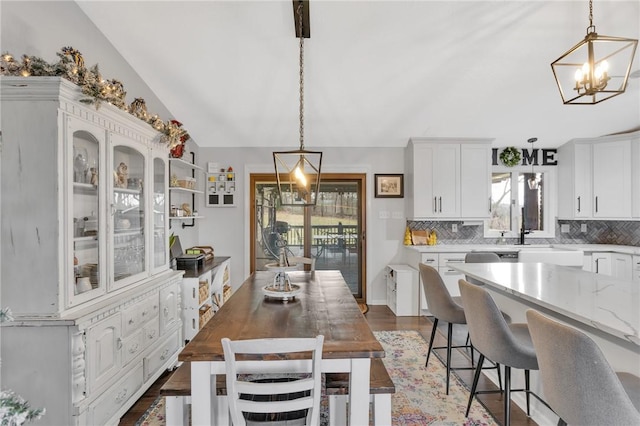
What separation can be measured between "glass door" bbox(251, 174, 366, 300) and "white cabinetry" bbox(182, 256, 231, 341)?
1150 millimetres

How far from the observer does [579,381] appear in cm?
116

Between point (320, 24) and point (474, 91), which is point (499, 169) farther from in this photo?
point (320, 24)

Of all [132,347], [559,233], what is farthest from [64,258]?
[559,233]

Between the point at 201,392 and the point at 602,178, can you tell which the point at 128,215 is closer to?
the point at 201,392

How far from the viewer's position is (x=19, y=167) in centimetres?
178

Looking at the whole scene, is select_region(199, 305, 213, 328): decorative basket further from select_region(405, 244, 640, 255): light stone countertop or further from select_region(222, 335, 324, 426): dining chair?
select_region(405, 244, 640, 255): light stone countertop

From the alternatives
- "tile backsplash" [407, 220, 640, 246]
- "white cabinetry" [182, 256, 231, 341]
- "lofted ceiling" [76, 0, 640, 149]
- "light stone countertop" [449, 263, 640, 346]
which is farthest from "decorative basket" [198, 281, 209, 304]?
"tile backsplash" [407, 220, 640, 246]

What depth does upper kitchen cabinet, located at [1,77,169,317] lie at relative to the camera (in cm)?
177

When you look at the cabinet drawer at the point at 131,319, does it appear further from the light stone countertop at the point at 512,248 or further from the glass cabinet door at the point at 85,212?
the light stone countertop at the point at 512,248

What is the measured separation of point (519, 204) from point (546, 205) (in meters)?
0.41

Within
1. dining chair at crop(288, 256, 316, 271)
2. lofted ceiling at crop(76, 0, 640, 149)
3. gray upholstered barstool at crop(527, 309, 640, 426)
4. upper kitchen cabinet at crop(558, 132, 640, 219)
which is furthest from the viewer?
upper kitchen cabinet at crop(558, 132, 640, 219)

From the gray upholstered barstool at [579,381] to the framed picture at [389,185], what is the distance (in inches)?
145

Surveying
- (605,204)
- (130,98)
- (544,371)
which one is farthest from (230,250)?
(605,204)

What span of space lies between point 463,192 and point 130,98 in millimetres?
4197
